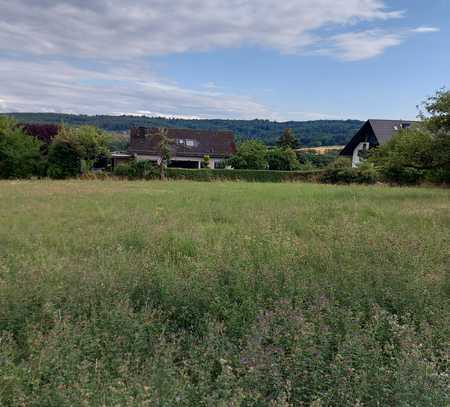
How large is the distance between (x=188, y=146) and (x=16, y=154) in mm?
24214

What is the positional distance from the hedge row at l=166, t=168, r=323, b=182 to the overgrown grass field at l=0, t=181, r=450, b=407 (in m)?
26.6

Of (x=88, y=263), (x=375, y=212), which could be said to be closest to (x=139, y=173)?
(x=375, y=212)

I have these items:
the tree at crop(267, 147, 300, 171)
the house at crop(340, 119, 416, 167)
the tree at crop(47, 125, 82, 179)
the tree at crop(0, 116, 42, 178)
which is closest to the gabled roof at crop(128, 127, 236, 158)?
the tree at crop(267, 147, 300, 171)

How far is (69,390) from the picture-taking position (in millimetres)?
2152

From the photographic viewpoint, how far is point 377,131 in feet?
141

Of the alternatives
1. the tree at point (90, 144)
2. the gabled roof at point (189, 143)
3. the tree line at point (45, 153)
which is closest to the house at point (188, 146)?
the gabled roof at point (189, 143)

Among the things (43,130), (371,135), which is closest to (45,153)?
(43,130)

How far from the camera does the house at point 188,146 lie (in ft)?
162

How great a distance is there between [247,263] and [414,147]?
13.9 meters

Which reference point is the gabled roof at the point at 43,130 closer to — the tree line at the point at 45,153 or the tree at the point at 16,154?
the tree line at the point at 45,153

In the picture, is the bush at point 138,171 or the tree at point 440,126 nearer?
the tree at point 440,126

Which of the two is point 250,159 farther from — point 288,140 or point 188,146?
point 288,140

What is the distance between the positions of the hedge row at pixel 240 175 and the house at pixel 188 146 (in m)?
14.9

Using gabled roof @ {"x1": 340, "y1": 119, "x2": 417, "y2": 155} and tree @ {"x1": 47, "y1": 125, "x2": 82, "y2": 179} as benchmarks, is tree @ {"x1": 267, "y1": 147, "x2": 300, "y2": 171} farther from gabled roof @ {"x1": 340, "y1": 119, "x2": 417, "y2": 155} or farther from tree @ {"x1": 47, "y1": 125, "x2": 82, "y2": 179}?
tree @ {"x1": 47, "y1": 125, "x2": 82, "y2": 179}
